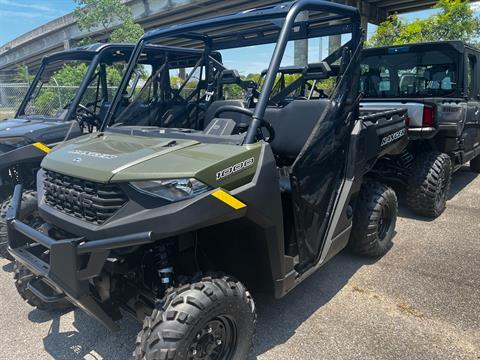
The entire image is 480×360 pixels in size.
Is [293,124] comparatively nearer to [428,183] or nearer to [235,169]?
[235,169]

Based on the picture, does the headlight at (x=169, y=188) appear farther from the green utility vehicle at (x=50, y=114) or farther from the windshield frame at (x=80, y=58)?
the windshield frame at (x=80, y=58)

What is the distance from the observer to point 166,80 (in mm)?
4320

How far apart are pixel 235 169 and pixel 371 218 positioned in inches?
77.9

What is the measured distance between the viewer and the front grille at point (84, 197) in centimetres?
203

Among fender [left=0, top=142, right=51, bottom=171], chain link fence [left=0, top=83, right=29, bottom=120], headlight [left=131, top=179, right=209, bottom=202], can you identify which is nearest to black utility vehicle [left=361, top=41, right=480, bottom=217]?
headlight [left=131, top=179, right=209, bottom=202]

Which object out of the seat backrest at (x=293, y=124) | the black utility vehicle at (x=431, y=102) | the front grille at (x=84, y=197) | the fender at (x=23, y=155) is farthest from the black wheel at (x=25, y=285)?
the black utility vehicle at (x=431, y=102)

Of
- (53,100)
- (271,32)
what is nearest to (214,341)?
(271,32)

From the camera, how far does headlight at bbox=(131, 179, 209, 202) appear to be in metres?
2.00

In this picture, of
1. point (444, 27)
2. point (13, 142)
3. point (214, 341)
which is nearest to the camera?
point (214, 341)

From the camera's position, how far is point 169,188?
6.57ft

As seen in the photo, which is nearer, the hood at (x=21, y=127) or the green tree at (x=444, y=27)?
the hood at (x=21, y=127)

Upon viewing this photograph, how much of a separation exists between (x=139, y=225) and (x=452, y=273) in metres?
3.09

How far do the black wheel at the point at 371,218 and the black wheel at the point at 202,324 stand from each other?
1.75 metres

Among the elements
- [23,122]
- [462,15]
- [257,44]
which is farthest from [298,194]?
[462,15]
